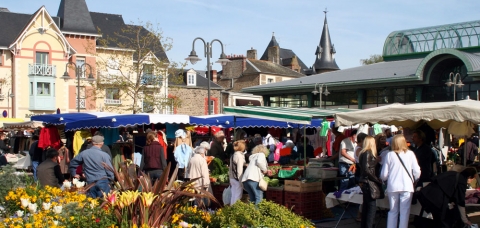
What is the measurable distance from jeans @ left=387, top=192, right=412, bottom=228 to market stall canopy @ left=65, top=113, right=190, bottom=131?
7.38 metres

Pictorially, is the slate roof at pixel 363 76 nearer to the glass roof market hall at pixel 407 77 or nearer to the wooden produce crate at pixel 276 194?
the glass roof market hall at pixel 407 77

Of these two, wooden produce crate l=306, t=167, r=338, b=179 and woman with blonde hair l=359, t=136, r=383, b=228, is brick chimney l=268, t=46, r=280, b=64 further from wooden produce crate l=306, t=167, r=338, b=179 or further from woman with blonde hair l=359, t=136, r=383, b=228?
woman with blonde hair l=359, t=136, r=383, b=228

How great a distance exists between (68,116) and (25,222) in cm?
951

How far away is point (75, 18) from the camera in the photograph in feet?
153

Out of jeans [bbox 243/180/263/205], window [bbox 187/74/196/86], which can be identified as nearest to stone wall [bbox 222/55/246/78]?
window [bbox 187/74/196/86]

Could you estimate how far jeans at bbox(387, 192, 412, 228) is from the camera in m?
8.09

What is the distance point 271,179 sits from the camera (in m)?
11.4

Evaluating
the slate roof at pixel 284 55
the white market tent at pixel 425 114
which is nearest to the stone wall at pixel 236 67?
the slate roof at pixel 284 55

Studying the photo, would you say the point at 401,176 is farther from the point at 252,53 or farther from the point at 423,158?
the point at 252,53

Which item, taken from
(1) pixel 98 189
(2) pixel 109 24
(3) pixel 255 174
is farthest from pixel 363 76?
(2) pixel 109 24

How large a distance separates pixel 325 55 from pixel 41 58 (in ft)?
107

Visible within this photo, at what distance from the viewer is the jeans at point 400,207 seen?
8.09 meters

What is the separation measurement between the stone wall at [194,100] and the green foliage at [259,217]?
4218 cm

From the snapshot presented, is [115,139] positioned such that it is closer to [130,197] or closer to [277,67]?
[130,197]
